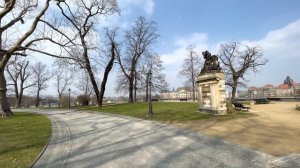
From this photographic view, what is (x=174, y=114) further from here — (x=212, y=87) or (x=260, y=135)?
(x=260, y=135)

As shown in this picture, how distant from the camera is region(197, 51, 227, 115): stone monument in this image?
2056 cm

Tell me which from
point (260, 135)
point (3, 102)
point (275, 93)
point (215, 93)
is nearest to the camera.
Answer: point (260, 135)

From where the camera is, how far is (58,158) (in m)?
9.18

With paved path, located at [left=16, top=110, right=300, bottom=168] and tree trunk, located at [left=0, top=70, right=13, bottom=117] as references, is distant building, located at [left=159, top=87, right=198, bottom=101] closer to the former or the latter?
tree trunk, located at [left=0, top=70, right=13, bottom=117]

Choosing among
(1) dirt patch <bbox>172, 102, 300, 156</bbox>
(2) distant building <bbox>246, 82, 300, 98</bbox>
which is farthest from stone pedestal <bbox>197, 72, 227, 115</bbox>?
(2) distant building <bbox>246, 82, 300, 98</bbox>

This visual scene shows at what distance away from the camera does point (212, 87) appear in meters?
21.0

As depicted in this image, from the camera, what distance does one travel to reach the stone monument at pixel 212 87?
20562 millimetres

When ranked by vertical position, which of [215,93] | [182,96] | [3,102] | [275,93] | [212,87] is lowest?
[3,102]

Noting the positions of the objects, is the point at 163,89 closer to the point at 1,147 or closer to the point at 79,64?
the point at 79,64

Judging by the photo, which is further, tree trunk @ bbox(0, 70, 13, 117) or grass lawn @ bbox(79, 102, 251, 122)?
tree trunk @ bbox(0, 70, 13, 117)

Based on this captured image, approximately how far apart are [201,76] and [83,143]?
42.2ft

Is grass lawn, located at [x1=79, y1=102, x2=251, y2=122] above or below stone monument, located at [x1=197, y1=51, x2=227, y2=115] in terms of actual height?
below

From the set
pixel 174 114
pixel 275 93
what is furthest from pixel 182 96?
pixel 174 114

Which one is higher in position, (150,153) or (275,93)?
(275,93)
